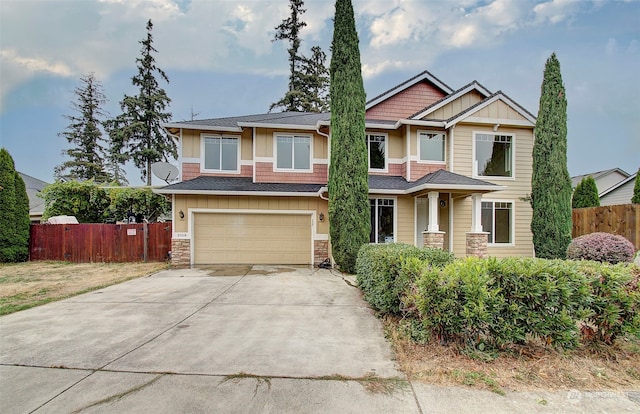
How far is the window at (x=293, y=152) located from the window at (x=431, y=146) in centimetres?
A: 431

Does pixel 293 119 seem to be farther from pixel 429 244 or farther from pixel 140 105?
pixel 140 105

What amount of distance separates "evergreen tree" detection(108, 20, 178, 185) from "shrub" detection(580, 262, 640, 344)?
25.4m

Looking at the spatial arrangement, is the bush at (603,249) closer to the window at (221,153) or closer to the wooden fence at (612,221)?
the wooden fence at (612,221)

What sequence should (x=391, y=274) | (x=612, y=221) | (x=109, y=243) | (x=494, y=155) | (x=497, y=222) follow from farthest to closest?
(x=109, y=243) → (x=494, y=155) → (x=497, y=222) → (x=612, y=221) → (x=391, y=274)

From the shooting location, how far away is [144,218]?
1442 cm

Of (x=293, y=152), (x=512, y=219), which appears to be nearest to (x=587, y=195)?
(x=512, y=219)

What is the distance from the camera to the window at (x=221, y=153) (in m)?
11.4

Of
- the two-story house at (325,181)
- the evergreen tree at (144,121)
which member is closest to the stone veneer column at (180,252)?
the two-story house at (325,181)

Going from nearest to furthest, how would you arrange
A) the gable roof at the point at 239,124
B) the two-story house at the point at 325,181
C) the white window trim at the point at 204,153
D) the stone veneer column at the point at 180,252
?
the stone veneer column at the point at 180,252 < the two-story house at the point at 325,181 < the gable roof at the point at 239,124 < the white window trim at the point at 204,153

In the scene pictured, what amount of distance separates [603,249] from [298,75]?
76.8ft

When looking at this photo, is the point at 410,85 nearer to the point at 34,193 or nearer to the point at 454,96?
the point at 454,96

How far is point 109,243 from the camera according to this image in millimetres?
11398

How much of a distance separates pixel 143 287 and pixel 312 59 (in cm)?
2427

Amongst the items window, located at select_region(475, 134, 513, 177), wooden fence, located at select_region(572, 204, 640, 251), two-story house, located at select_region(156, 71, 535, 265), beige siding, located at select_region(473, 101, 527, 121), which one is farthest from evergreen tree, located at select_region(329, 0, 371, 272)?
wooden fence, located at select_region(572, 204, 640, 251)
